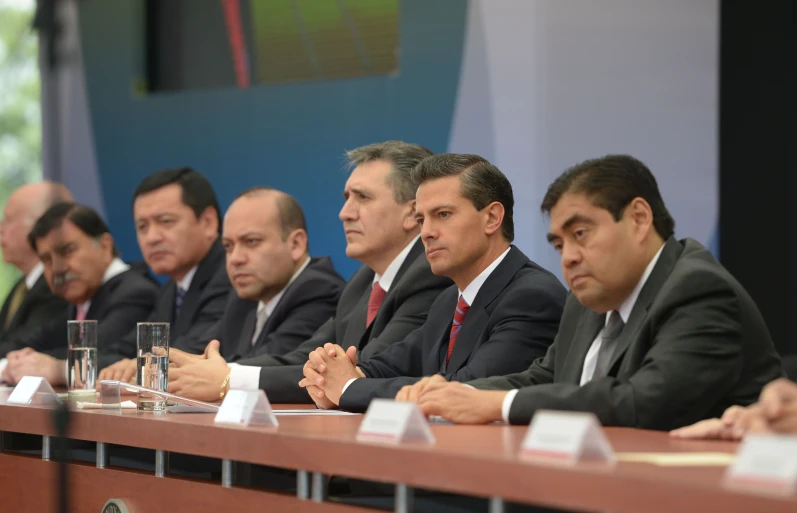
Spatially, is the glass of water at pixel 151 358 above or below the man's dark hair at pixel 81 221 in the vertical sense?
below

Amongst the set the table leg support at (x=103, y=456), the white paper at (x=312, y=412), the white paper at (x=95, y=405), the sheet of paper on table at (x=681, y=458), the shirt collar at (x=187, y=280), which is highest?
the shirt collar at (x=187, y=280)

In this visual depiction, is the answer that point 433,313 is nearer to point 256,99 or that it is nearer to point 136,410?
point 136,410

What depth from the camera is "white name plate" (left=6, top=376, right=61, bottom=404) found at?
337 cm

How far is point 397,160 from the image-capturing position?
12.8 ft

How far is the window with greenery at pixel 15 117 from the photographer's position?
3216 millimetres

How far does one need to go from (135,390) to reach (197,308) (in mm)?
2012

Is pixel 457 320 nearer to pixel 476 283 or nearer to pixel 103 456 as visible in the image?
pixel 476 283

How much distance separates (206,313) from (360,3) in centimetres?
224

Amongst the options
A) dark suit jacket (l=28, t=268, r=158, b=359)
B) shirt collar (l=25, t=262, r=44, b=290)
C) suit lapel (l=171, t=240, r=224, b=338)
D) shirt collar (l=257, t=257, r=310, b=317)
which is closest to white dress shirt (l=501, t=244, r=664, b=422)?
shirt collar (l=257, t=257, r=310, b=317)

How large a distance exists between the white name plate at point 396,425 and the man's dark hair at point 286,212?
2418 millimetres

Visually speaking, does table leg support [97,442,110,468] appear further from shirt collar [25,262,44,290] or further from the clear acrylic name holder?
shirt collar [25,262,44,290]

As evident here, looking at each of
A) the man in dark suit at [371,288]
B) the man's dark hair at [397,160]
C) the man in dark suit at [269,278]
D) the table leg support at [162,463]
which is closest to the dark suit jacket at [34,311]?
the man in dark suit at [269,278]

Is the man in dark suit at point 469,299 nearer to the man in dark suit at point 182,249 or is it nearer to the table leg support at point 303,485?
the table leg support at point 303,485

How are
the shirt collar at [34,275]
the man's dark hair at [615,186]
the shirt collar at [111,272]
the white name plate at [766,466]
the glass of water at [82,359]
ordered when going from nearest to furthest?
the white name plate at [766,466], the man's dark hair at [615,186], the glass of water at [82,359], the shirt collar at [111,272], the shirt collar at [34,275]
